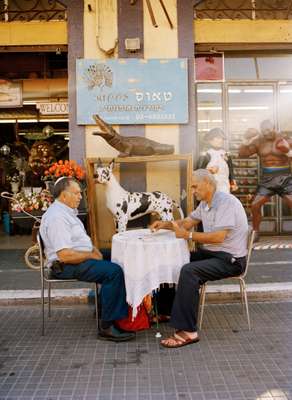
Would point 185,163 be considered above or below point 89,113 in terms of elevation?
below

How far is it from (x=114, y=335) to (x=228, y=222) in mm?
1441

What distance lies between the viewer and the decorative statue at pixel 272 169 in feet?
27.3

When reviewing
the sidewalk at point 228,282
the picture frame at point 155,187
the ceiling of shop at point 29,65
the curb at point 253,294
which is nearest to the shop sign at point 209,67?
the picture frame at point 155,187

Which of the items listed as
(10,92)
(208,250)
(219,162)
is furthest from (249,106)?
(208,250)

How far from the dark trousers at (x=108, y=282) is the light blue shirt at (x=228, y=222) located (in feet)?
3.04

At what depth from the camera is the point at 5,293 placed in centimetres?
576

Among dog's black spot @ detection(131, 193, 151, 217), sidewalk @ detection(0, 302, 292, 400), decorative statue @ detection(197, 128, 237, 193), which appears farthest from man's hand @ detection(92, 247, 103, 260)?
decorative statue @ detection(197, 128, 237, 193)

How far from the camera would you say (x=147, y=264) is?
4426 mm

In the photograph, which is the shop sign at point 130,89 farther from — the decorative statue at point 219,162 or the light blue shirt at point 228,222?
the light blue shirt at point 228,222

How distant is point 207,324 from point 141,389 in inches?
59.7

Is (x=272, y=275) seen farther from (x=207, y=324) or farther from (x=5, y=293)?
(x=5, y=293)

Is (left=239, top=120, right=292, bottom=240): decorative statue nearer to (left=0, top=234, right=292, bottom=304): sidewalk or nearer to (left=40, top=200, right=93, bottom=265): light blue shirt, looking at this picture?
(left=0, top=234, right=292, bottom=304): sidewalk

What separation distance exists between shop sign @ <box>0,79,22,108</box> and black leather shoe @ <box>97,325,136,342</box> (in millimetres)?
6162

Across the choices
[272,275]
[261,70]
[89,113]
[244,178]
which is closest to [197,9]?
[261,70]
